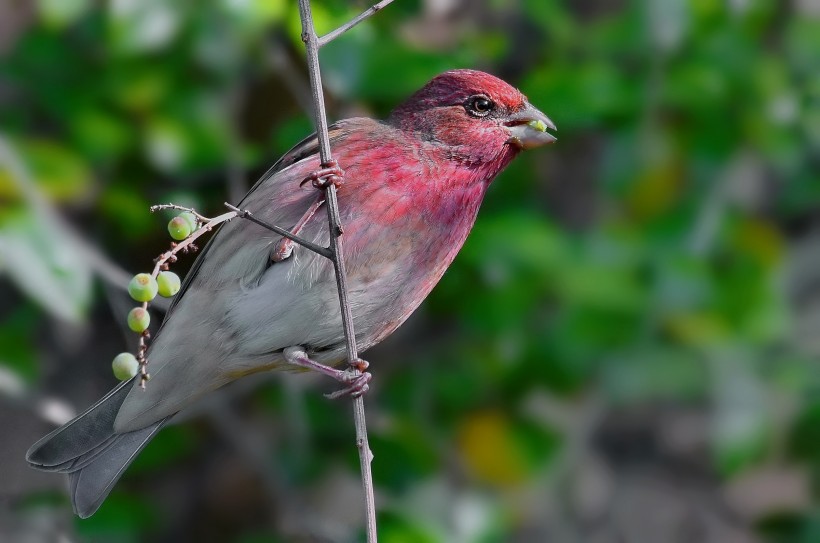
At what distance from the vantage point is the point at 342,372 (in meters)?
3.03

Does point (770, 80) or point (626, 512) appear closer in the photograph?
point (770, 80)

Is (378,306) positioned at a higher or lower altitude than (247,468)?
lower

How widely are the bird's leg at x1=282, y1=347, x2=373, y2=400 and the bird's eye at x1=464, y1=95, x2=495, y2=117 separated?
0.85 meters

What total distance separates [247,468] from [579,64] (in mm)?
2470

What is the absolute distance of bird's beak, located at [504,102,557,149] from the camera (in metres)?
3.29

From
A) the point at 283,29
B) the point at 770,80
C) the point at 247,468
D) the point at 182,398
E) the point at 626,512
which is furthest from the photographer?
the point at 626,512

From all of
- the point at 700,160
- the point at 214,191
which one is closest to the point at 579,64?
the point at 700,160

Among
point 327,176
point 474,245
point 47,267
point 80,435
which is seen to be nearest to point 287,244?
point 327,176

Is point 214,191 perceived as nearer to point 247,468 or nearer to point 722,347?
point 247,468

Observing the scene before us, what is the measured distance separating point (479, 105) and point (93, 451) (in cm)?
156

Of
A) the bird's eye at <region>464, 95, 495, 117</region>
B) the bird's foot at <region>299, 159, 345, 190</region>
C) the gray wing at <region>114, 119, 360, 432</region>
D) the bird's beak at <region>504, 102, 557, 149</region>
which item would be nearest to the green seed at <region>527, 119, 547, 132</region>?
the bird's beak at <region>504, 102, 557, 149</region>

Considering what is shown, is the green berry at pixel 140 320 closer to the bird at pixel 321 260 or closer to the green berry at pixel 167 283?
the green berry at pixel 167 283

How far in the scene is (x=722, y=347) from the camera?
194 inches

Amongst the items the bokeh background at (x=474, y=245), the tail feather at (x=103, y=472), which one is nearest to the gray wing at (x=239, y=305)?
the tail feather at (x=103, y=472)
